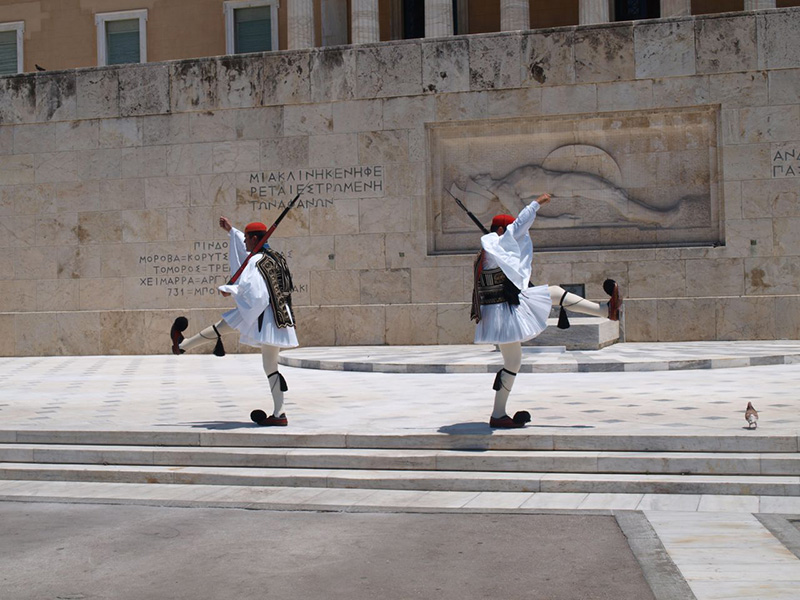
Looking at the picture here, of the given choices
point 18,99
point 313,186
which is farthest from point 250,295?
point 18,99

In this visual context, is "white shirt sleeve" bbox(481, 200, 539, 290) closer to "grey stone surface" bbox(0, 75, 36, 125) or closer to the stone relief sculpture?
the stone relief sculpture

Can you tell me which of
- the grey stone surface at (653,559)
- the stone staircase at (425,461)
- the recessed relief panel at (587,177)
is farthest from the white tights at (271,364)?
the recessed relief panel at (587,177)

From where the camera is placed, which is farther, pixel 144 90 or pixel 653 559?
pixel 144 90

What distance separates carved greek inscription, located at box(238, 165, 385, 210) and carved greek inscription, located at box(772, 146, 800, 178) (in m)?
7.34

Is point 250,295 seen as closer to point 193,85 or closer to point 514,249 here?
point 514,249

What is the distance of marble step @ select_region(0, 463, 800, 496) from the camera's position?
7.68 metres

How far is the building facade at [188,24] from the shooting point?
3222cm

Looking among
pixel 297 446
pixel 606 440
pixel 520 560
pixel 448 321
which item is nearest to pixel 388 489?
pixel 297 446

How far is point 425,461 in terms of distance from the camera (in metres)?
8.54

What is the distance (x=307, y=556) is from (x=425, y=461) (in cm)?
250

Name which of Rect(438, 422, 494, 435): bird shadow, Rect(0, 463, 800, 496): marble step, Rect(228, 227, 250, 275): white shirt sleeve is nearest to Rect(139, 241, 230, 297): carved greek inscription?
Rect(228, 227, 250, 275): white shirt sleeve

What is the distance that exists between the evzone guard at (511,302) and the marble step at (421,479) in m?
1.13

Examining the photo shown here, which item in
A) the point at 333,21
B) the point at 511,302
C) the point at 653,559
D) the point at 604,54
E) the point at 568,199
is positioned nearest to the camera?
the point at 653,559

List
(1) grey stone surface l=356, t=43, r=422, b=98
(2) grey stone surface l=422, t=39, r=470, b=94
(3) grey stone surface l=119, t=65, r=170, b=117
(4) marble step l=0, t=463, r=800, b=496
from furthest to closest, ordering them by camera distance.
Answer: (3) grey stone surface l=119, t=65, r=170, b=117 < (1) grey stone surface l=356, t=43, r=422, b=98 < (2) grey stone surface l=422, t=39, r=470, b=94 < (4) marble step l=0, t=463, r=800, b=496
